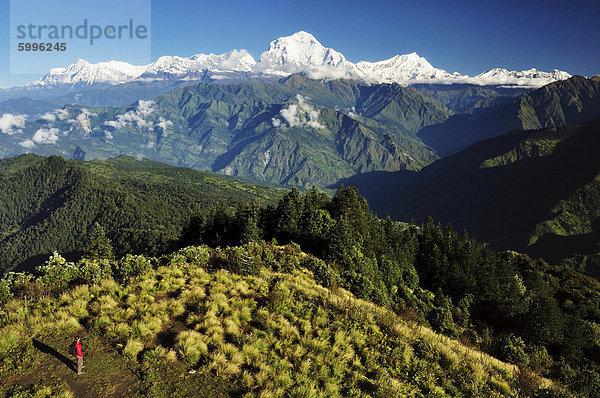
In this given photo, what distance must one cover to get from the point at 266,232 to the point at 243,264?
4713 centimetres

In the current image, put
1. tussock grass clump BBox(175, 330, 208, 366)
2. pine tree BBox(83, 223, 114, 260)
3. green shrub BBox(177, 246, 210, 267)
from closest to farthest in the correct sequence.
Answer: tussock grass clump BBox(175, 330, 208, 366), green shrub BBox(177, 246, 210, 267), pine tree BBox(83, 223, 114, 260)

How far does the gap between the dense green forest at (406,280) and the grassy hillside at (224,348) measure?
343mm

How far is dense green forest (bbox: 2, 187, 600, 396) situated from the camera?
21672mm

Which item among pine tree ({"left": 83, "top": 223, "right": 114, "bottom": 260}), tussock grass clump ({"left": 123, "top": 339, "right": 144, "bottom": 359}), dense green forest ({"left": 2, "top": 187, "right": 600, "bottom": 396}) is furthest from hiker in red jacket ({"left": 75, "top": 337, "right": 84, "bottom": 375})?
pine tree ({"left": 83, "top": 223, "right": 114, "bottom": 260})

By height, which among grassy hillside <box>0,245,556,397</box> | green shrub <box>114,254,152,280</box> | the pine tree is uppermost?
green shrub <box>114,254,152,280</box>

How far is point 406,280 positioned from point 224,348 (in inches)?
2144

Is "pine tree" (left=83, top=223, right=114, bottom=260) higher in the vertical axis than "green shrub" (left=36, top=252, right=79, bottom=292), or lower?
lower

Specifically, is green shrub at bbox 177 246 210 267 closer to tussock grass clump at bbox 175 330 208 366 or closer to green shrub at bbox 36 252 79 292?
green shrub at bbox 36 252 79 292

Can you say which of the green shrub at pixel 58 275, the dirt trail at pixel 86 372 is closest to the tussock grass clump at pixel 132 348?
the dirt trail at pixel 86 372

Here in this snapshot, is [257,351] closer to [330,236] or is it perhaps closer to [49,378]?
[49,378]

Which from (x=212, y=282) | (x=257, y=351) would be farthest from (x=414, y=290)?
(x=257, y=351)

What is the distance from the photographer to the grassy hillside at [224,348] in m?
12.7

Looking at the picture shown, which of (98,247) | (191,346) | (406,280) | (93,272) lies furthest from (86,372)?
(98,247)

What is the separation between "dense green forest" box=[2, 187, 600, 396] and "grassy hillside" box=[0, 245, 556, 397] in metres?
0.34
